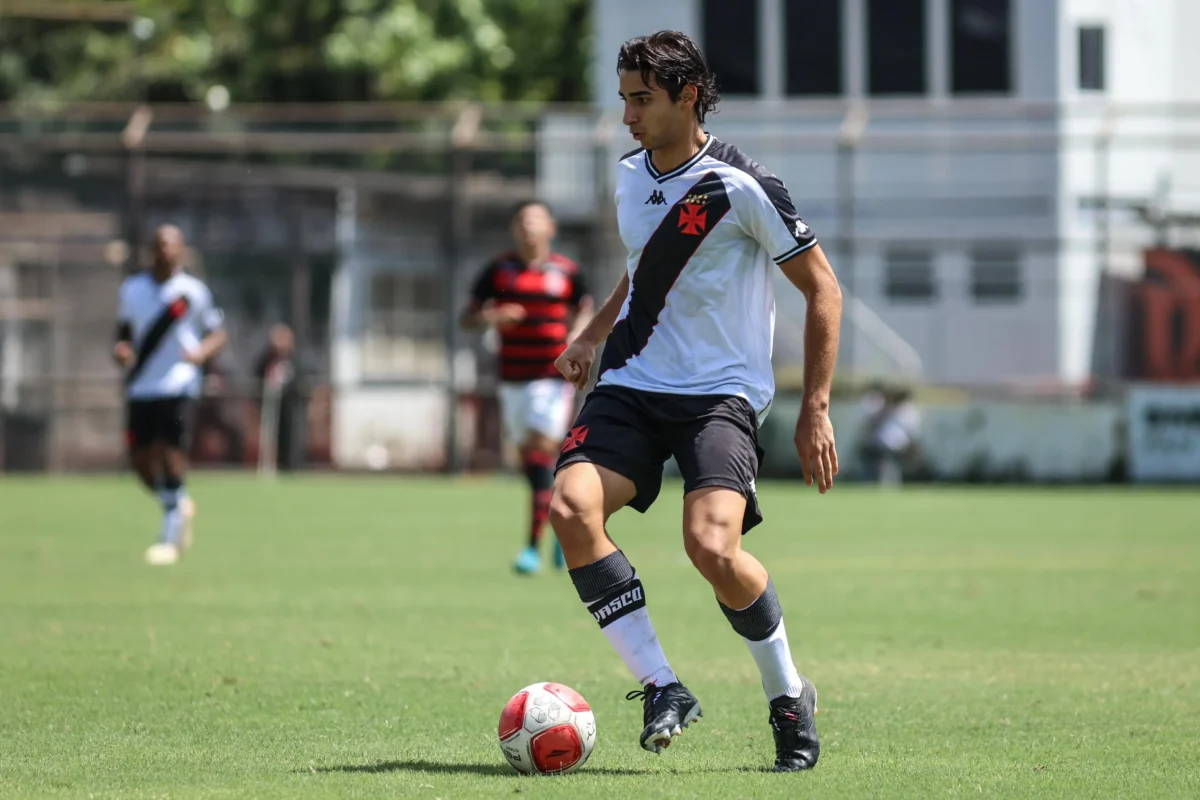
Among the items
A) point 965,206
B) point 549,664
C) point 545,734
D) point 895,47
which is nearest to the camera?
point 545,734

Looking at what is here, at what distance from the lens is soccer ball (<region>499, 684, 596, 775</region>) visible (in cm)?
549

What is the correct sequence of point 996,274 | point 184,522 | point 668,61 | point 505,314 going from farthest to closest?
1. point 996,274
2. point 184,522
3. point 505,314
4. point 668,61

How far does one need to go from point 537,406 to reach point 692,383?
23.5ft

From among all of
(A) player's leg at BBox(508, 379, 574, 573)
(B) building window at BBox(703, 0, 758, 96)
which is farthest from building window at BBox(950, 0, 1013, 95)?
(A) player's leg at BBox(508, 379, 574, 573)

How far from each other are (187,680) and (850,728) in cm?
272

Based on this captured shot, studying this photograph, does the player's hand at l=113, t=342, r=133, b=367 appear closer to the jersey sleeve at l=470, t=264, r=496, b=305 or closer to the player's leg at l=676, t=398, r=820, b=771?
the jersey sleeve at l=470, t=264, r=496, b=305

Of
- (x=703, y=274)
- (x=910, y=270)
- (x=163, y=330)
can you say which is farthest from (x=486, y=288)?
(x=910, y=270)

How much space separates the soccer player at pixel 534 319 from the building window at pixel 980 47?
64.7 ft

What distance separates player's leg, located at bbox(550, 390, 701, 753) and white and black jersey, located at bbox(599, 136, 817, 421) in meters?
0.18

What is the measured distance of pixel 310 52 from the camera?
36.8 meters

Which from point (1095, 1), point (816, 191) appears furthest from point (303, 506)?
point (1095, 1)

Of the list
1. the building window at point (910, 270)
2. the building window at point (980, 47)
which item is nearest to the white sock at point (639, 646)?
the building window at point (910, 270)

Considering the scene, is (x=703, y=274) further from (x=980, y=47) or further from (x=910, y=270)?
(x=980, y=47)

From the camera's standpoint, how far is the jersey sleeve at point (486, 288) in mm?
12938
